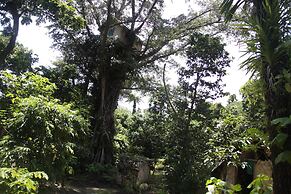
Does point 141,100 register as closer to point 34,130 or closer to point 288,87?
point 34,130

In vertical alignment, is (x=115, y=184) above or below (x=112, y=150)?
below

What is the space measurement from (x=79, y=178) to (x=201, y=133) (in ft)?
17.3

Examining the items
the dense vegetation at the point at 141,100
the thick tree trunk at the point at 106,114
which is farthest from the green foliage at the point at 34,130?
the thick tree trunk at the point at 106,114

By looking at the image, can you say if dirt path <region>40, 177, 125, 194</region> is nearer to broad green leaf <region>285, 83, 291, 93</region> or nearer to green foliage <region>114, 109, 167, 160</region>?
green foliage <region>114, 109, 167, 160</region>

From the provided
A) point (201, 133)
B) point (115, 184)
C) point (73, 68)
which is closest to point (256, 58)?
point (201, 133)

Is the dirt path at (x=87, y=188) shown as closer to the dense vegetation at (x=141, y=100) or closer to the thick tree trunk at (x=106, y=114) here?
the dense vegetation at (x=141, y=100)

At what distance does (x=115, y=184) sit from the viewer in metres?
11.9

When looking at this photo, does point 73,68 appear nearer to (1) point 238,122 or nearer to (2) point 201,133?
(2) point 201,133

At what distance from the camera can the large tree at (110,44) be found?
13.3 metres

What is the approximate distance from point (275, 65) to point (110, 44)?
1150cm

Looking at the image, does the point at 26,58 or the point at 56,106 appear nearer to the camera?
the point at 56,106

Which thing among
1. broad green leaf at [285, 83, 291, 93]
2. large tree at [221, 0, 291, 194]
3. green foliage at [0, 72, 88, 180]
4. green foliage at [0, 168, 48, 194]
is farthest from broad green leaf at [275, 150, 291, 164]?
green foliage at [0, 72, 88, 180]

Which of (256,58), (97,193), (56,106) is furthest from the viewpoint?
(97,193)

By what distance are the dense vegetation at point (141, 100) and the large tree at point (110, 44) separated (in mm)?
49
